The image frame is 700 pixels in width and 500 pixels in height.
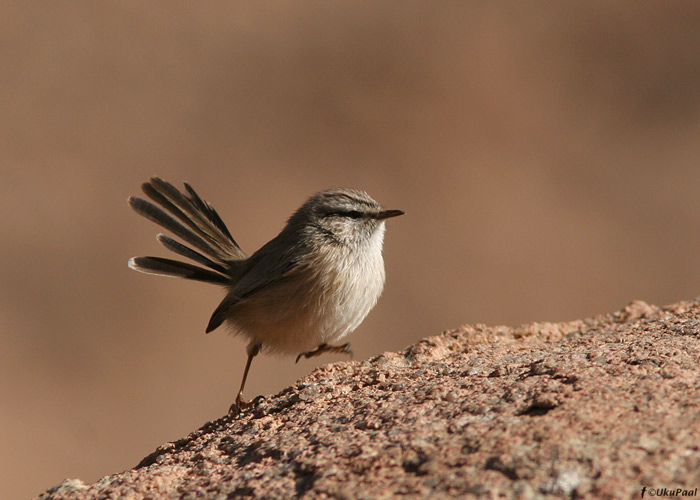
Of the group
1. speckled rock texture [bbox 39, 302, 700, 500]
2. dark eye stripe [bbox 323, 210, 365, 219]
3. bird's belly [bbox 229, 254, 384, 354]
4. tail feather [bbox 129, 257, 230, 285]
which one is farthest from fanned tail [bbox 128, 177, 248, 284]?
speckled rock texture [bbox 39, 302, 700, 500]

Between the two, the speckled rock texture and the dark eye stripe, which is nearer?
the speckled rock texture

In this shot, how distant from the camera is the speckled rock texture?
2.52 m

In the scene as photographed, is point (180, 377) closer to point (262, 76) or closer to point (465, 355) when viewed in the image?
point (262, 76)

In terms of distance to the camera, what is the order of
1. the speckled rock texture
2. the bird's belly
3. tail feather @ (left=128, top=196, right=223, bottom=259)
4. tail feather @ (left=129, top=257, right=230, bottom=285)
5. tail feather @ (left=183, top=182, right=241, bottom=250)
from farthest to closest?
tail feather @ (left=183, top=182, right=241, bottom=250) → tail feather @ (left=128, top=196, right=223, bottom=259) → tail feather @ (left=129, top=257, right=230, bottom=285) → the bird's belly → the speckled rock texture

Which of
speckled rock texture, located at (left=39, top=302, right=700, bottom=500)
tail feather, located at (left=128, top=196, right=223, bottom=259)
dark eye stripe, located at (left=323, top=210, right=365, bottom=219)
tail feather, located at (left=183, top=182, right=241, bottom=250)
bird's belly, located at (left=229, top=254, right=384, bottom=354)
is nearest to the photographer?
speckled rock texture, located at (left=39, top=302, right=700, bottom=500)

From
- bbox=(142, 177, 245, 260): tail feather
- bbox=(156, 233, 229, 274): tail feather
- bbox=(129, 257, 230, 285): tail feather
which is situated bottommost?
Result: bbox=(129, 257, 230, 285): tail feather

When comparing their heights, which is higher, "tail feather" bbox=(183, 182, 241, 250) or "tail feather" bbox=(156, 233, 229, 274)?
"tail feather" bbox=(183, 182, 241, 250)

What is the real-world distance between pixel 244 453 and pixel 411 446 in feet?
3.08

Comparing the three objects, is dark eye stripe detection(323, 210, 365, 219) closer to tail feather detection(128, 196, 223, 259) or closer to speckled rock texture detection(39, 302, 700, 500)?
tail feather detection(128, 196, 223, 259)

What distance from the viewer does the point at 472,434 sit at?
114 inches

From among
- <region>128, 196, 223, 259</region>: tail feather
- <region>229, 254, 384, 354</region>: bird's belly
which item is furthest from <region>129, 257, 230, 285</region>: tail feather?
<region>229, 254, 384, 354</region>: bird's belly

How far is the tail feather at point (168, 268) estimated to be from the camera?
6.46m

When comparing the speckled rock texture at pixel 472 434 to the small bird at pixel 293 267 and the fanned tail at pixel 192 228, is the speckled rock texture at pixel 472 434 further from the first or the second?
the fanned tail at pixel 192 228

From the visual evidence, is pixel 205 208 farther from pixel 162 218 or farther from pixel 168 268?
pixel 168 268
